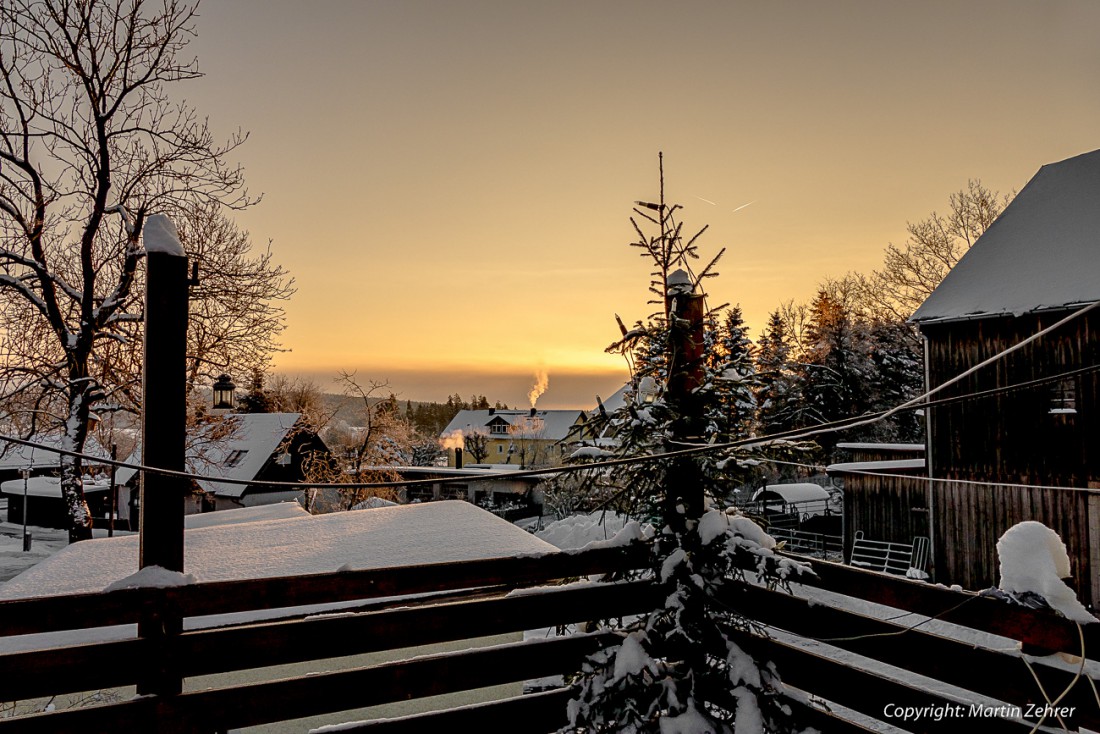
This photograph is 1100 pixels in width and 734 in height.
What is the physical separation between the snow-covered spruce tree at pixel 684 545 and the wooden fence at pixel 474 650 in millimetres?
123

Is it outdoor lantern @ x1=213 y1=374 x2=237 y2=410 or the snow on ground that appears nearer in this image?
outdoor lantern @ x1=213 y1=374 x2=237 y2=410

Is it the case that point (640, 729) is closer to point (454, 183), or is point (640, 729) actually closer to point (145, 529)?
point (145, 529)

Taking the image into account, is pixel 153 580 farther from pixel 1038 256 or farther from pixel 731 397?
pixel 1038 256

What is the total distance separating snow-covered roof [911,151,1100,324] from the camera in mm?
12008

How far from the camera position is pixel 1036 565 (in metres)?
1.98

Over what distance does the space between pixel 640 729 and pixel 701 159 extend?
497cm

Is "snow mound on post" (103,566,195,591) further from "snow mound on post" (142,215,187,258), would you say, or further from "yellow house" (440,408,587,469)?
"yellow house" (440,408,587,469)

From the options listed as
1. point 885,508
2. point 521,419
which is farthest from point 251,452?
point 521,419

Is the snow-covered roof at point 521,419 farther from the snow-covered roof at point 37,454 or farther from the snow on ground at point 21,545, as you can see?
the snow-covered roof at point 37,454

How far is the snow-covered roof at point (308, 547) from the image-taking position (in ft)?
13.6

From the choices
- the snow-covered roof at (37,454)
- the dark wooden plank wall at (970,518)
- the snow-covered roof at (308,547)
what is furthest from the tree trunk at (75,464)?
the dark wooden plank wall at (970,518)

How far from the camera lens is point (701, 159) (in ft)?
19.4

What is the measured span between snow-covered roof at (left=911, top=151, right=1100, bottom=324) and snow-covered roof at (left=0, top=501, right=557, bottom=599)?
39.9ft

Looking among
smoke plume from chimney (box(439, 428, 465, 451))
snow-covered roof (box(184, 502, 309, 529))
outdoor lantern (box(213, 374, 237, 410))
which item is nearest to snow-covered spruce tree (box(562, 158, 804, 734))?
snow-covered roof (box(184, 502, 309, 529))
